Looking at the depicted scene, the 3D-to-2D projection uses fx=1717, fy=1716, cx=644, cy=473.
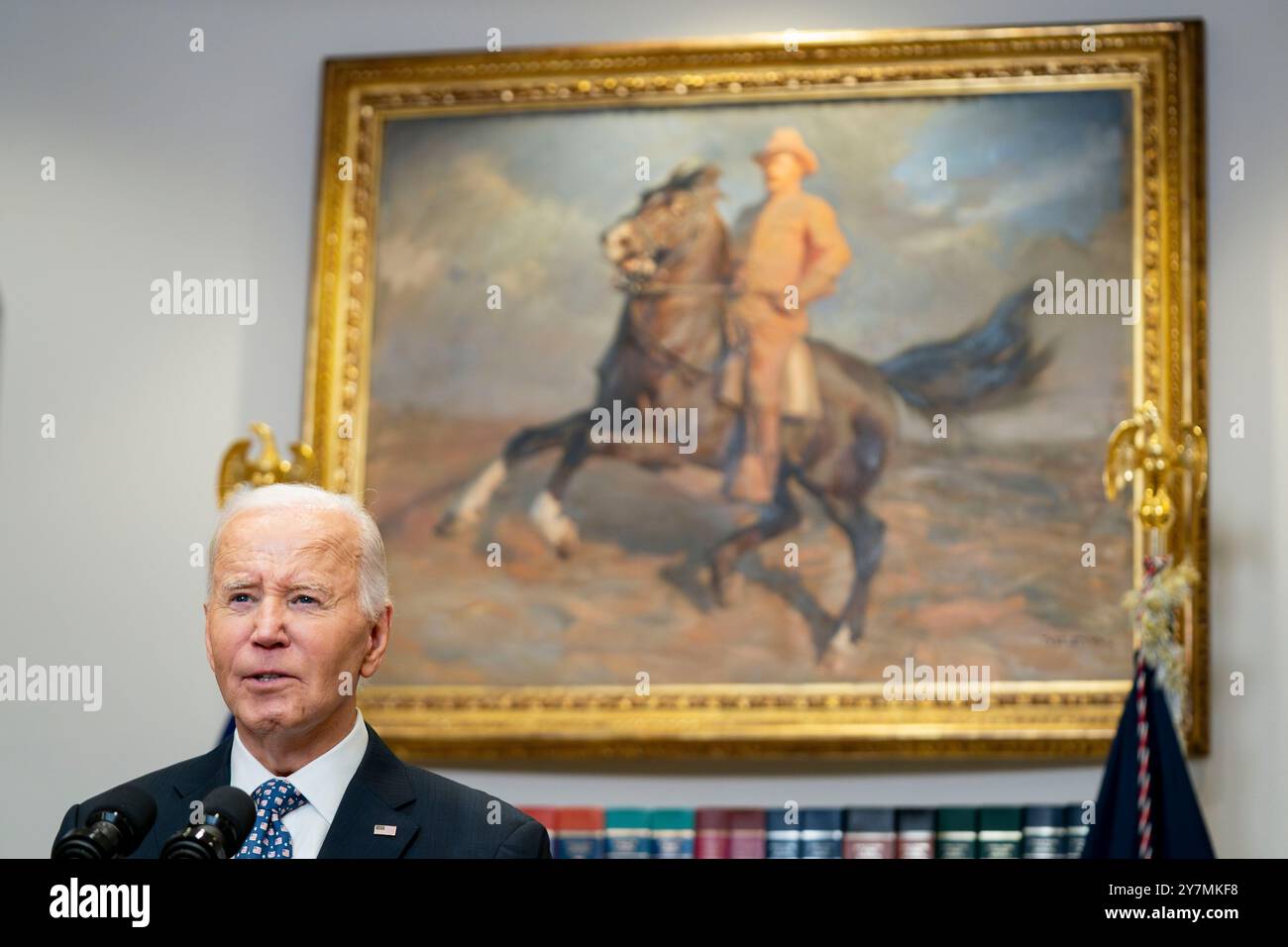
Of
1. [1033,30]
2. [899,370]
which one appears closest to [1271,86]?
[1033,30]

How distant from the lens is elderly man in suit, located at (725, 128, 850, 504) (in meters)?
6.25

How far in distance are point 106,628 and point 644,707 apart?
208 centimetres

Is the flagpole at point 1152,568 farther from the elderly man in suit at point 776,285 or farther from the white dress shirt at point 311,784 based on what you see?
the white dress shirt at point 311,784

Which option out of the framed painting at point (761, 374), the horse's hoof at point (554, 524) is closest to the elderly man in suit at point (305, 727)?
the framed painting at point (761, 374)

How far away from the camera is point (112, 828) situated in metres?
1.99

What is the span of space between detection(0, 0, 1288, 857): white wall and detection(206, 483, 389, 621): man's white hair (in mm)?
3076

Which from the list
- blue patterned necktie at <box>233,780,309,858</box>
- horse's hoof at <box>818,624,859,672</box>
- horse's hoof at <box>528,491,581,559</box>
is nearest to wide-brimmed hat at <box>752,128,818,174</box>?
horse's hoof at <box>528,491,581,559</box>

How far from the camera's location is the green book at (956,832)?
5.75 m

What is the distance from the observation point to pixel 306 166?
675 cm

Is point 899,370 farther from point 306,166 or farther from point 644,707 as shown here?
point 306,166

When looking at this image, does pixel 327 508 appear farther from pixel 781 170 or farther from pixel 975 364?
pixel 781 170

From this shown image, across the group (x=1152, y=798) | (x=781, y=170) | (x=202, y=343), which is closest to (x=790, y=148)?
(x=781, y=170)

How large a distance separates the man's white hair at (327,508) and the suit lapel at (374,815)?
0.96 ft
